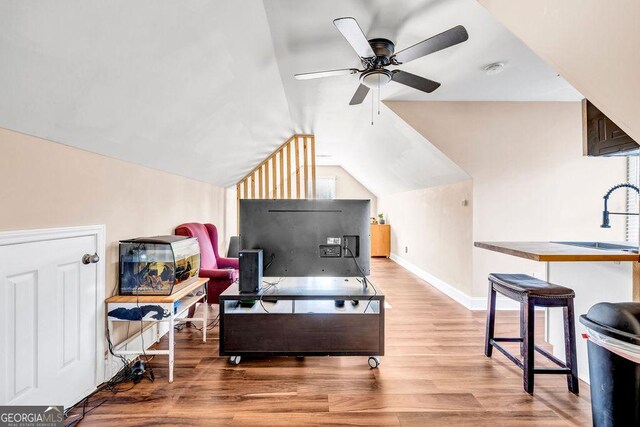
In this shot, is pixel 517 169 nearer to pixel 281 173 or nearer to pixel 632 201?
pixel 632 201

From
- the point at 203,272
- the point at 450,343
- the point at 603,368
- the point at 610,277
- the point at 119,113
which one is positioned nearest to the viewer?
the point at 603,368

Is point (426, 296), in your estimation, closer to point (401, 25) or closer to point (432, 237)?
point (432, 237)

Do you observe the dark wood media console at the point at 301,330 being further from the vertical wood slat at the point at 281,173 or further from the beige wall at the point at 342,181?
the beige wall at the point at 342,181

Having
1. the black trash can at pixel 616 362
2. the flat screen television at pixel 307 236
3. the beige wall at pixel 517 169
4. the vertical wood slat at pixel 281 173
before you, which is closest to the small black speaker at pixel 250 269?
the flat screen television at pixel 307 236

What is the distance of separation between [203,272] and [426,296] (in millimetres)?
2985

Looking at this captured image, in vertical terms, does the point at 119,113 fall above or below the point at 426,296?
above

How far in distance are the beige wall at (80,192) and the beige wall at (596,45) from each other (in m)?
2.47

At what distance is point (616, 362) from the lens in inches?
47.1

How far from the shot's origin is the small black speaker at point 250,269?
A: 6.10 ft

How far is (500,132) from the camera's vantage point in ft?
11.0

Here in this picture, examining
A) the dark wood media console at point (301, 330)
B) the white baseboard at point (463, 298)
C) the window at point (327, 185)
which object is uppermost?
the window at point (327, 185)

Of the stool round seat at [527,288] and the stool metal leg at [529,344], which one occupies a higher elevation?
the stool round seat at [527,288]

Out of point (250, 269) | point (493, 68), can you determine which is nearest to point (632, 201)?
point (493, 68)

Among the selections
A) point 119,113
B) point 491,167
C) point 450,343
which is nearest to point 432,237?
point 491,167
